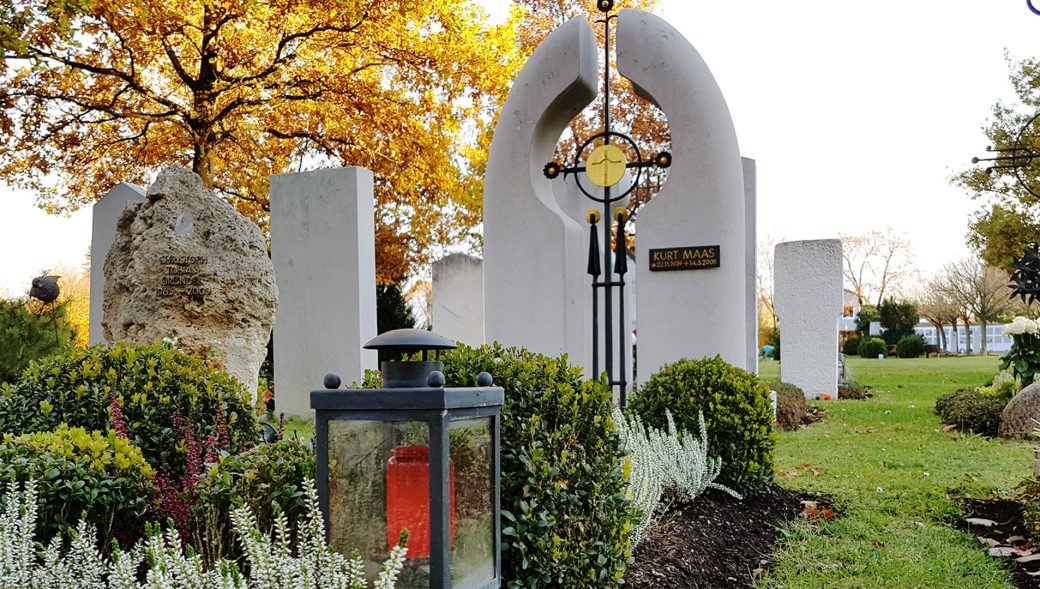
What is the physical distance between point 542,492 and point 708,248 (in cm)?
521

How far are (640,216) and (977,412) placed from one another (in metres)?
4.74

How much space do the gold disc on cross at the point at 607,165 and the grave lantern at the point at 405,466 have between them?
5825 millimetres

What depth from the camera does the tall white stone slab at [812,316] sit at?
1434 cm

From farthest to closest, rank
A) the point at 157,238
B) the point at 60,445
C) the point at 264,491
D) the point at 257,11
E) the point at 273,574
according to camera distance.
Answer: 1. the point at 257,11
2. the point at 157,238
3. the point at 60,445
4. the point at 264,491
5. the point at 273,574

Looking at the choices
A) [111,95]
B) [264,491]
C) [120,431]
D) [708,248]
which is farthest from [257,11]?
[264,491]

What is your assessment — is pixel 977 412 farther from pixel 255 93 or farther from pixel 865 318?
pixel 865 318

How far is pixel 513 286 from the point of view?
28.3ft

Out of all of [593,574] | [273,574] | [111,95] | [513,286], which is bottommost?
[593,574]

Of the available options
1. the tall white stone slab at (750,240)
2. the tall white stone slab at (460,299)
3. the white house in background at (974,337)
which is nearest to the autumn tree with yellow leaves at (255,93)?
the tall white stone slab at (460,299)

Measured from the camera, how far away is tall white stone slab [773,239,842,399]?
14.3 meters

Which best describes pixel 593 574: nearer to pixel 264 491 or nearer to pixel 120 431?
pixel 264 491

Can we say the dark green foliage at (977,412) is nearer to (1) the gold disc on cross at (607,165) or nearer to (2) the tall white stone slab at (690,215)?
(2) the tall white stone slab at (690,215)

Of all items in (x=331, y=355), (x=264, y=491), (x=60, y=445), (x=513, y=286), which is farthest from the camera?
(x=331, y=355)

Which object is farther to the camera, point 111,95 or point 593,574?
point 111,95
